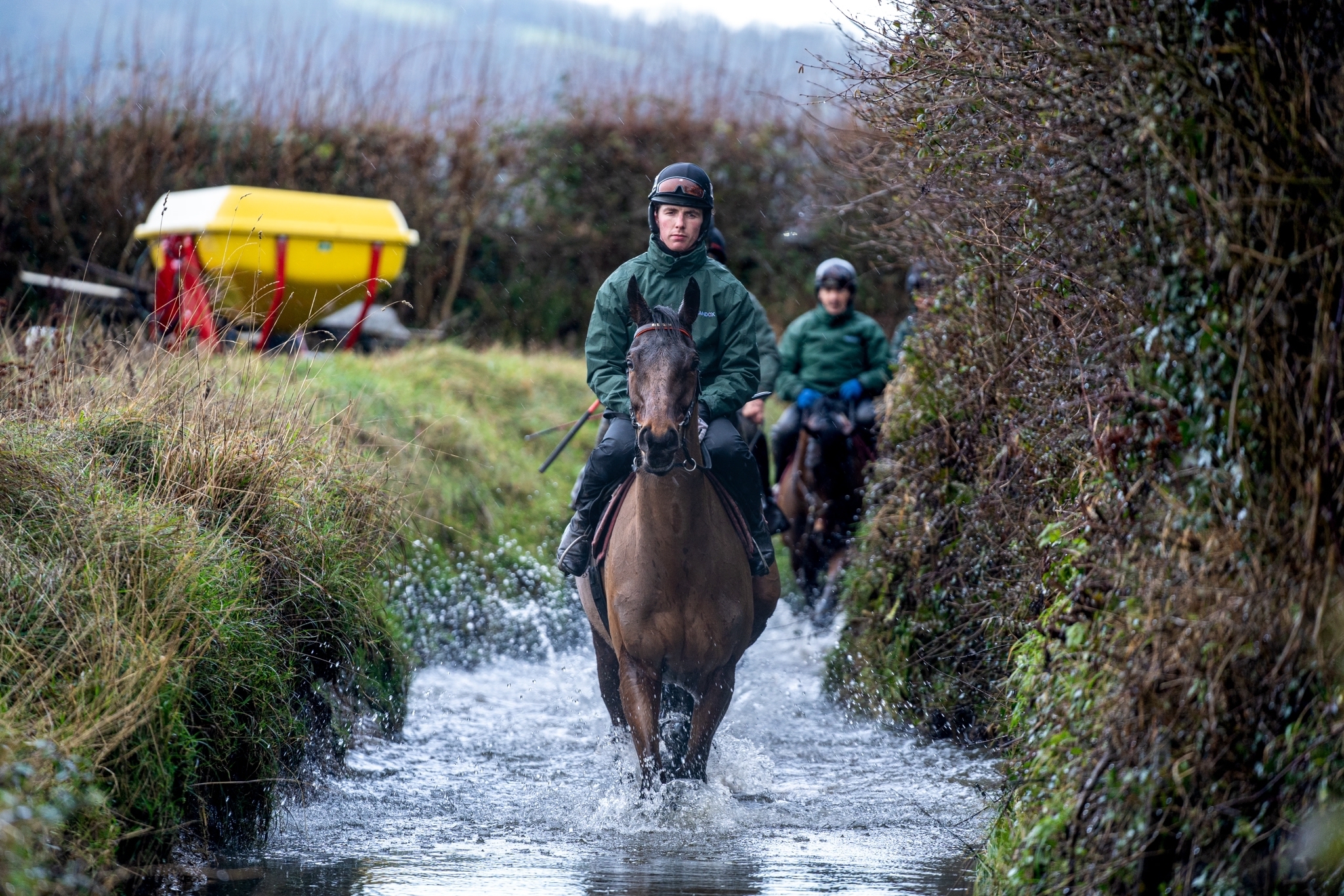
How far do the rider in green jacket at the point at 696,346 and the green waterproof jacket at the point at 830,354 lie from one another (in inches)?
175

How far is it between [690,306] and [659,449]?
0.84m

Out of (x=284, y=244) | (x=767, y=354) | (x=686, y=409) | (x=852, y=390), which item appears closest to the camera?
(x=686, y=409)

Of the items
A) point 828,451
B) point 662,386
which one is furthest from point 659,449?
point 828,451

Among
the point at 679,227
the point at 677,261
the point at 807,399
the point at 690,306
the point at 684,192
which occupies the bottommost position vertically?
the point at 807,399

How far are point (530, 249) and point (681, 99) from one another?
3.03m

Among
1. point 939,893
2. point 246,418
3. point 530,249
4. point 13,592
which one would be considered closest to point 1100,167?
point 939,893

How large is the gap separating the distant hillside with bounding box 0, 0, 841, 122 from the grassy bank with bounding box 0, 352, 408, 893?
9879mm

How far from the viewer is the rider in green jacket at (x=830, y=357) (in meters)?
10.8

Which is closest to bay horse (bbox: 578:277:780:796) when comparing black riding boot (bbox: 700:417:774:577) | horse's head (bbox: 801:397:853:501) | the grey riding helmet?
black riding boot (bbox: 700:417:774:577)

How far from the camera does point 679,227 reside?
254 inches

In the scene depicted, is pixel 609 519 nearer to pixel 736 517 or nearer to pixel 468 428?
pixel 736 517

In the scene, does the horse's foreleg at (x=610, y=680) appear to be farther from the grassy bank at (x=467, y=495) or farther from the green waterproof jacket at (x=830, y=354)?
the green waterproof jacket at (x=830, y=354)

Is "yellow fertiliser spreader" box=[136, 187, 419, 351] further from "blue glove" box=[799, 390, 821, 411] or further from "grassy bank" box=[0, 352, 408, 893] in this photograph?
"grassy bank" box=[0, 352, 408, 893]

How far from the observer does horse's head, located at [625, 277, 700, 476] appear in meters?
5.28
